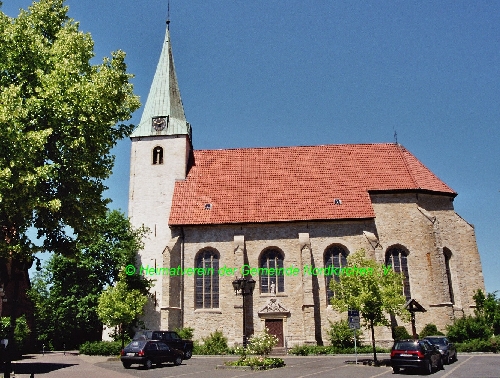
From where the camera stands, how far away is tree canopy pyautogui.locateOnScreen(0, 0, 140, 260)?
1414cm

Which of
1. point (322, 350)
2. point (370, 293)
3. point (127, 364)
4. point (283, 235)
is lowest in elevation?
point (322, 350)

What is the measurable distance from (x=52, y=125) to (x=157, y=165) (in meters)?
18.1

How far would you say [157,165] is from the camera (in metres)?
33.5

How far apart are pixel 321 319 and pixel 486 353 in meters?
9.63

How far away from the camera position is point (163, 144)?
33844mm

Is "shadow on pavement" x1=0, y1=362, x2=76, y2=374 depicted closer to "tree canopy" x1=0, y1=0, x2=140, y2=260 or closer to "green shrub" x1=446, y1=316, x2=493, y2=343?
"tree canopy" x1=0, y1=0, x2=140, y2=260

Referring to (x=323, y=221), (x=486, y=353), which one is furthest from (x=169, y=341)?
(x=486, y=353)

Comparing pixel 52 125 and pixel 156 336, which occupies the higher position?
pixel 52 125

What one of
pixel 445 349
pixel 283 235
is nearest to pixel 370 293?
pixel 445 349

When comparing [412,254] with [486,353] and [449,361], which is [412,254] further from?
[449,361]

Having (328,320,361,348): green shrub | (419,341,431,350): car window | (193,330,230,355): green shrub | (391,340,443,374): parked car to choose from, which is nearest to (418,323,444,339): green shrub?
(328,320,361,348): green shrub

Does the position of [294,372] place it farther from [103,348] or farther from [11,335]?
[103,348]

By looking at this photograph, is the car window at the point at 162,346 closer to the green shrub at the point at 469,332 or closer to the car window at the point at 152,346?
the car window at the point at 152,346

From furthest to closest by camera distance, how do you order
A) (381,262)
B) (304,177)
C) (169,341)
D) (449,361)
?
(304,177), (381,262), (169,341), (449,361)
